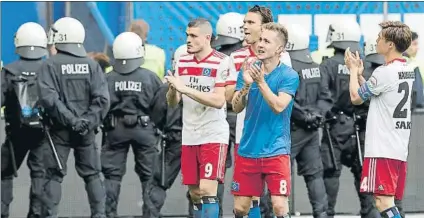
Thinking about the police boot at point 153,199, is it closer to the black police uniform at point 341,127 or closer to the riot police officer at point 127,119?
the riot police officer at point 127,119

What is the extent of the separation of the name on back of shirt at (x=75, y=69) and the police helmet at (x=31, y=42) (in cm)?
86

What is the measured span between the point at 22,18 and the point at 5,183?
126 inches

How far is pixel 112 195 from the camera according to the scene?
14.6 meters

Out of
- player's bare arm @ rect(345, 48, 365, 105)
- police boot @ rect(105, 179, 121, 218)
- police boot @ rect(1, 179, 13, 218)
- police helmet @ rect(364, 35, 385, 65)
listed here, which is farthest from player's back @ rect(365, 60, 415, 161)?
police boot @ rect(1, 179, 13, 218)

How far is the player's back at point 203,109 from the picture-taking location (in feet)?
40.1

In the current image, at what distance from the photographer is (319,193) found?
14234mm

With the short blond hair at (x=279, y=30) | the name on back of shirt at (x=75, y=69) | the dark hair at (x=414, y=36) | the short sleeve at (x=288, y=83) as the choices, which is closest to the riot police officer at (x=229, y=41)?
the name on back of shirt at (x=75, y=69)

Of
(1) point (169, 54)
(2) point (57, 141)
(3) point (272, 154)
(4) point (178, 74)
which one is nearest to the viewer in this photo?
(3) point (272, 154)

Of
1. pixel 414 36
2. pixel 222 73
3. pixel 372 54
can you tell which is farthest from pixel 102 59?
pixel 222 73

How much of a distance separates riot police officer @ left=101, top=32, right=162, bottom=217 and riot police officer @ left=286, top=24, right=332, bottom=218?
4.88 ft

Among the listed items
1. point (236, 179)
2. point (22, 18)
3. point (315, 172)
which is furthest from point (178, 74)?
point (22, 18)

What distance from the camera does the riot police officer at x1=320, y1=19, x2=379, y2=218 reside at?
47.4ft

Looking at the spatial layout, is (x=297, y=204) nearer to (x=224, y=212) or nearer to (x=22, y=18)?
(x=224, y=212)

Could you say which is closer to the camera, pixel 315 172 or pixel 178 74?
pixel 178 74
